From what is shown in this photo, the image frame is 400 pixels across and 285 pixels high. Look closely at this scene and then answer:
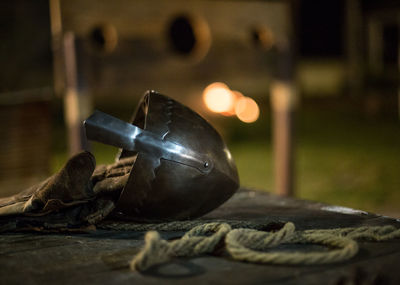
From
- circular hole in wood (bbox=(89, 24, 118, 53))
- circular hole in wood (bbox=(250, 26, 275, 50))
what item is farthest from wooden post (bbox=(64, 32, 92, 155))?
circular hole in wood (bbox=(250, 26, 275, 50))

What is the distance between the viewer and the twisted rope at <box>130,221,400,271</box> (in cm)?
161

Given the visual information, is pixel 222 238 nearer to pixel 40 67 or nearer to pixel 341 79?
pixel 40 67

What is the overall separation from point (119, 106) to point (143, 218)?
14615 mm

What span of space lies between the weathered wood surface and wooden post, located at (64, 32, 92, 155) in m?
2.03

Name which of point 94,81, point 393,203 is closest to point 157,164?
point 94,81

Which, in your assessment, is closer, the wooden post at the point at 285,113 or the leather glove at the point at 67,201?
the leather glove at the point at 67,201

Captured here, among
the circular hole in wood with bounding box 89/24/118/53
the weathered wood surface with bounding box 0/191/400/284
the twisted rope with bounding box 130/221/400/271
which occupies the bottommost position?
the weathered wood surface with bounding box 0/191/400/284

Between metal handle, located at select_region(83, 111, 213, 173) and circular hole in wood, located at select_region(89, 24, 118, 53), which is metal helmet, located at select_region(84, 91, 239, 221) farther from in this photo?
circular hole in wood, located at select_region(89, 24, 118, 53)

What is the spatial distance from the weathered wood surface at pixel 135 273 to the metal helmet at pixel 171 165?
127mm

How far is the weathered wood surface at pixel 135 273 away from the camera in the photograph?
A: 1.54 metres

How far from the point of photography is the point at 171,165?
204cm

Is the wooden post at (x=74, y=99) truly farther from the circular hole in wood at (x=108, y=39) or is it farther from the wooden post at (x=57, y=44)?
the circular hole in wood at (x=108, y=39)

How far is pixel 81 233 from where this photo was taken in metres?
2.12

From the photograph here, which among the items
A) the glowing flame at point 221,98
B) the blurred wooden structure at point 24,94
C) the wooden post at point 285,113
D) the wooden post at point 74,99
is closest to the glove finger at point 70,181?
the wooden post at point 74,99
